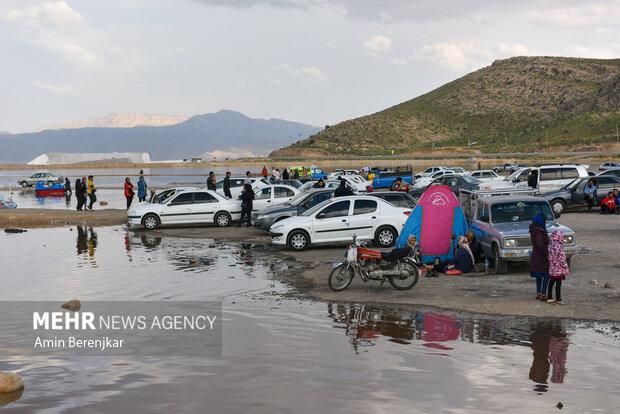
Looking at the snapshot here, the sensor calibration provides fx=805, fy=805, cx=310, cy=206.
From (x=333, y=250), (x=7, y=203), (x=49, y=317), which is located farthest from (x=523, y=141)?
(x=49, y=317)

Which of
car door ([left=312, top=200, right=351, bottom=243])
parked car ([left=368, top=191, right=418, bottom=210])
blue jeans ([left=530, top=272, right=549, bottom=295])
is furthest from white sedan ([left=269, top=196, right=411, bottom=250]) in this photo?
blue jeans ([left=530, top=272, right=549, bottom=295])

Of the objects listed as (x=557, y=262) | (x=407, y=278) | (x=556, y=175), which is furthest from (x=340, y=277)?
(x=556, y=175)


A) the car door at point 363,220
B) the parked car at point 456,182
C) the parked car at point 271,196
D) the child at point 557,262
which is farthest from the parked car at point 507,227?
the parked car at point 456,182

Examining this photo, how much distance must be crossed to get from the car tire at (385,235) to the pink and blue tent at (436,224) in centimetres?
334

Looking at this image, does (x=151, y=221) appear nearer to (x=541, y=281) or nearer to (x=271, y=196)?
(x=271, y=196)

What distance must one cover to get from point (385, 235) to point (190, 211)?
32.2ft

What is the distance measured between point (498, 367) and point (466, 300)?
4.39m

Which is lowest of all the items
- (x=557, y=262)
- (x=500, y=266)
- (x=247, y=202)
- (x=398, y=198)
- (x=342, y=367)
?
(x=342, y=367)

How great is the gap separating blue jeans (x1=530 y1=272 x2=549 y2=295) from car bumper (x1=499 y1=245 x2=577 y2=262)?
272 cm

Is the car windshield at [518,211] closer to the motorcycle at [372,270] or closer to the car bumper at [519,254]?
the car bumper at [519,254]

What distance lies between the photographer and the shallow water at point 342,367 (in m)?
9.41

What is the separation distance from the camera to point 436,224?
1938 cm

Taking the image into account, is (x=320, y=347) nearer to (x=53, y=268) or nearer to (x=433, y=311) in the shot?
(x=433, y=311)

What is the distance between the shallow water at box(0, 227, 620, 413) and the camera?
9.41 meters
